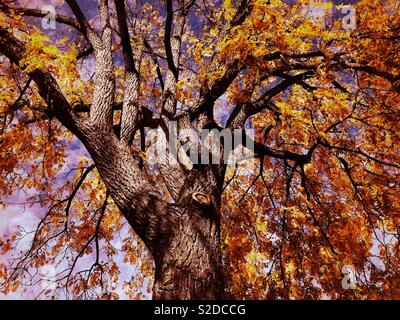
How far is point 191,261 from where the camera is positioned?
2498 millimetres

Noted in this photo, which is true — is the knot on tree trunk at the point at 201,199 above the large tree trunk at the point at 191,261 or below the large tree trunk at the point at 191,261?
above

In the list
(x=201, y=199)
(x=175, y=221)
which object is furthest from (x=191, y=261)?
(x=201, y=199)

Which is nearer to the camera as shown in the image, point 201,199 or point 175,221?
point 175,221

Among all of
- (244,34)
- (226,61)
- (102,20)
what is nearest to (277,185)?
(226,61)

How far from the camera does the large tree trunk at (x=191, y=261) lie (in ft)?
7.70

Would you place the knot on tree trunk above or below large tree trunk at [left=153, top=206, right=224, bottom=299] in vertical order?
above

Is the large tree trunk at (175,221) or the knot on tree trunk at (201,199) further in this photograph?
the knot on tree trunk at (201,199)

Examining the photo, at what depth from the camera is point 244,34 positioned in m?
3.28

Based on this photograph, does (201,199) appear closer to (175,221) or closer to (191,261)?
(175,221)

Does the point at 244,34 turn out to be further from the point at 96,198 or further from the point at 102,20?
the point at 96,198

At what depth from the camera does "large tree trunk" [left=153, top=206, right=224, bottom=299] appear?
2.35m

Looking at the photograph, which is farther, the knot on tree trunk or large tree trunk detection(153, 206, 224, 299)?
the knot on tree trunk
